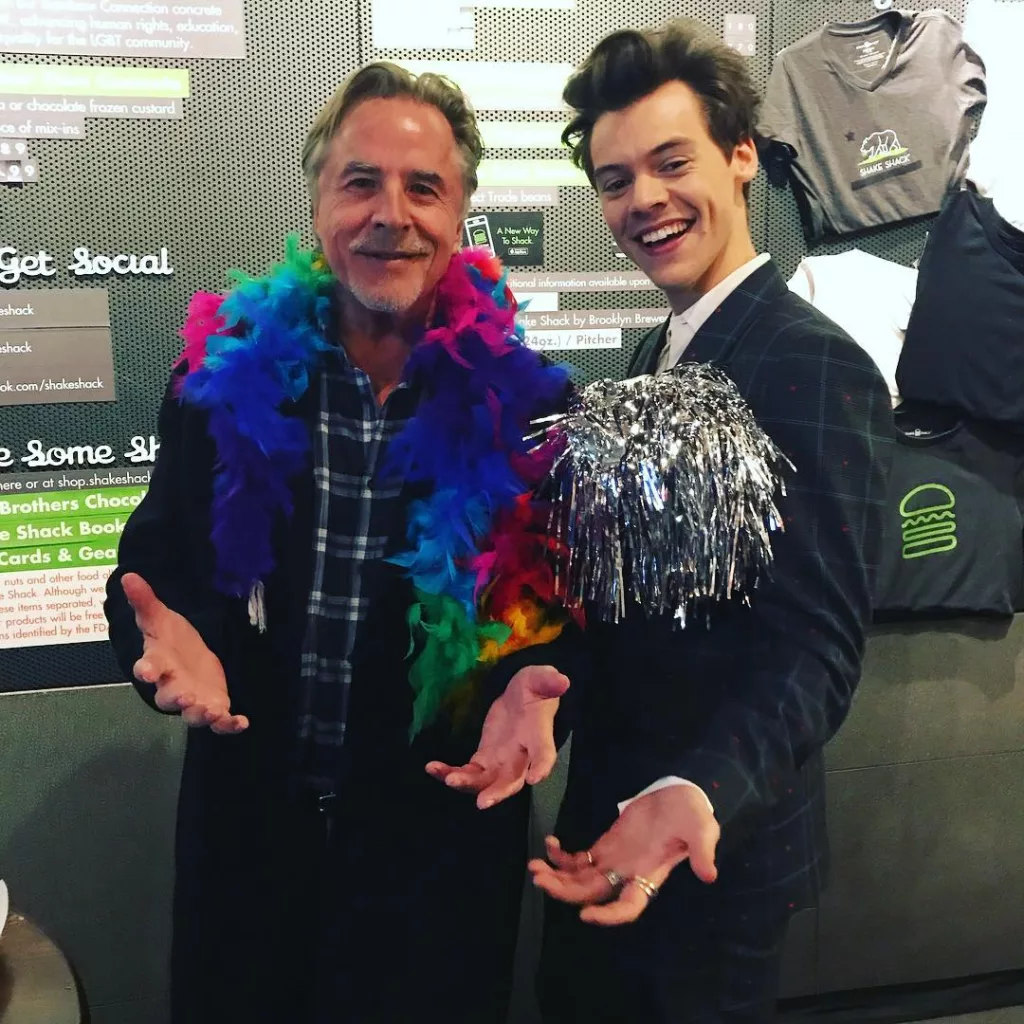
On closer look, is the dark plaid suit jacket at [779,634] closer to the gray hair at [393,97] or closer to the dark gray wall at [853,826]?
the gray hair at [393,97]

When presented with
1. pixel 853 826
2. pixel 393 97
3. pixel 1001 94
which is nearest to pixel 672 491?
pixel 393 97

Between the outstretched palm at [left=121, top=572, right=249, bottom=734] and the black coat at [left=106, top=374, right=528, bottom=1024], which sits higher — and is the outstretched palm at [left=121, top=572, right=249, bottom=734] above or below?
above

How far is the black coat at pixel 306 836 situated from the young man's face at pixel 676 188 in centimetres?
49

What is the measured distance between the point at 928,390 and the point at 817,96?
69 centimetres

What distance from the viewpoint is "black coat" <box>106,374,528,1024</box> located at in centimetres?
114

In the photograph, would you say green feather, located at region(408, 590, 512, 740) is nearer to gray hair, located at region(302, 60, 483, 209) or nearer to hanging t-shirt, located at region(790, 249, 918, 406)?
gray hair, located at region(302, 60, 483, 209)

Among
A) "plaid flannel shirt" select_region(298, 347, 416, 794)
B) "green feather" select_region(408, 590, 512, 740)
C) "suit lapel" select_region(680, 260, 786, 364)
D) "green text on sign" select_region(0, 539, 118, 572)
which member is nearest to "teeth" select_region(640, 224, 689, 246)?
"suit lapel" select_region(680, 260, 786, 364)

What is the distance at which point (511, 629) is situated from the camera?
1139mm

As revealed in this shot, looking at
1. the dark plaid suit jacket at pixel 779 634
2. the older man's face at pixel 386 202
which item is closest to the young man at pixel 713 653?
the dark plaid suit jacket at pixel 779 634

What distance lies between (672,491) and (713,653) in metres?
0.20

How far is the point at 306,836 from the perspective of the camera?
1.15 meters

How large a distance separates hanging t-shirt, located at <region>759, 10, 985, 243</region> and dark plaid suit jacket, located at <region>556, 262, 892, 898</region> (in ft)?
3.47

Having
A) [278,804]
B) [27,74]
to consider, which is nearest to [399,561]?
[278,804]

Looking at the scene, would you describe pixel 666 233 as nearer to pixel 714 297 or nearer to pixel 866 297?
pixel 714 297
